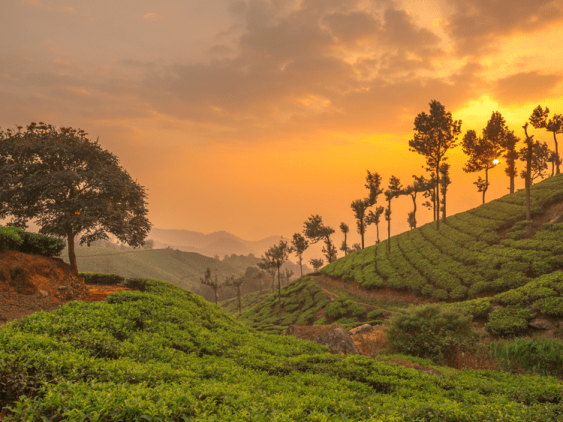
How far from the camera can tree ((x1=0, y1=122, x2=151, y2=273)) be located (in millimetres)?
17922

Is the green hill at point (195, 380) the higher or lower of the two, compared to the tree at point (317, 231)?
lower

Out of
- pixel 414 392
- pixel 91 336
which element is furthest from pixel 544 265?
pixel 91 336

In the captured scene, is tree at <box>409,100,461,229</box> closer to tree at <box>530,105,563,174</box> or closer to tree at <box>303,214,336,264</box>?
tree at <box>530,105,563,174</box>

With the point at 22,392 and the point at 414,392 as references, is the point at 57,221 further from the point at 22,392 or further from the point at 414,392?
the point at 414,392

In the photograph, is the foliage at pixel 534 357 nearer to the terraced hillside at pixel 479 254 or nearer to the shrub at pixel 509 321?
the shrub at pixel 509 321

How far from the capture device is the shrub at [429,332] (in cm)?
1628

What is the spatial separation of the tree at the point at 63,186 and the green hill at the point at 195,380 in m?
7.14

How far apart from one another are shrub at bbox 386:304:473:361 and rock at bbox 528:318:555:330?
5537mm

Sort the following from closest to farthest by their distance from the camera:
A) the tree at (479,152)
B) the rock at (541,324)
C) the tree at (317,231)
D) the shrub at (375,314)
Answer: the rock at (541,324) → the shrub at (375,314) → the tree at (479,152) → the tree at (317,231)

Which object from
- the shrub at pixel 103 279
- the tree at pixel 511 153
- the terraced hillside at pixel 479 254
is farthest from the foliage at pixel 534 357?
the tree at pixel 511 153

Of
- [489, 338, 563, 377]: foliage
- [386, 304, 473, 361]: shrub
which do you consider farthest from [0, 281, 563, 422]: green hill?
[386, 304, 473, 361]: shrub

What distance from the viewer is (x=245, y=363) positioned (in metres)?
11.1

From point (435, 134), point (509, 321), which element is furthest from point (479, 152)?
point (509, 321)

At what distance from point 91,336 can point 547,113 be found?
7452 centimetres
